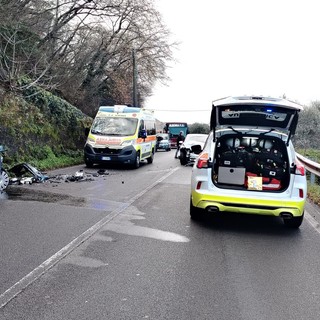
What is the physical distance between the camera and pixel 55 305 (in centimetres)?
403

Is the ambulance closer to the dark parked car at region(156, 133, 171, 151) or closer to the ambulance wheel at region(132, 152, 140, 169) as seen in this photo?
the ambulance wheel at region(132, 152, 140, 169)

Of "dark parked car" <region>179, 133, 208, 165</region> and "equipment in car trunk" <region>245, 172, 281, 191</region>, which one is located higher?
"equipment in car trunk" <region>245, 172, 281, 191</region>

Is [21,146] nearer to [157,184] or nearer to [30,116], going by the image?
[30,116]

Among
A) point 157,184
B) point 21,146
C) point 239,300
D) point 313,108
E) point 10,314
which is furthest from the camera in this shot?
point 313,108

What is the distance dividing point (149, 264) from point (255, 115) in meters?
3.57

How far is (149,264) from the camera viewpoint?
5.32m

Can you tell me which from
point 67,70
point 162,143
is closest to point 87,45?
point 67,70

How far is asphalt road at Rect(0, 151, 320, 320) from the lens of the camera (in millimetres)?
4070

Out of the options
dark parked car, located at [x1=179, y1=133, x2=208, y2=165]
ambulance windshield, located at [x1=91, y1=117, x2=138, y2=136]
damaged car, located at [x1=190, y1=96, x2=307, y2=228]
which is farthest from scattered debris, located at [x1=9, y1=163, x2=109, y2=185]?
dark parked car, located at [x1=179, y1=133, x2=208, y2=165]

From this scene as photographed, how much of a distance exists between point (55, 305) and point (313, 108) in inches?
1684

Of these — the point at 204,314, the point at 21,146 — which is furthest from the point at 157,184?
the point at 204,314

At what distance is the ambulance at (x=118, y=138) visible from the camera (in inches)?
699

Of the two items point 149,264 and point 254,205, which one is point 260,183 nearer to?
point 254,205

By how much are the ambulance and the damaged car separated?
10.1 meters
